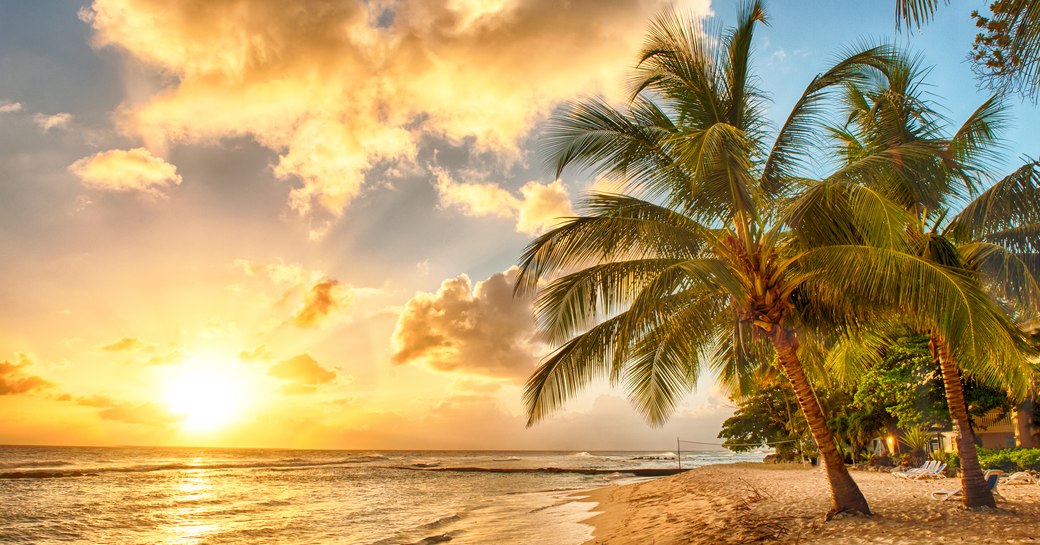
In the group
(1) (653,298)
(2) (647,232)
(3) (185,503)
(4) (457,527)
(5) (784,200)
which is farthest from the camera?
(3) (185,503)

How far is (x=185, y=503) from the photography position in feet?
77.8

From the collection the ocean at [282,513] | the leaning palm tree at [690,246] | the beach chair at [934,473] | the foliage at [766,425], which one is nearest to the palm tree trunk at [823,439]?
the leaning palm tree at [690,246]

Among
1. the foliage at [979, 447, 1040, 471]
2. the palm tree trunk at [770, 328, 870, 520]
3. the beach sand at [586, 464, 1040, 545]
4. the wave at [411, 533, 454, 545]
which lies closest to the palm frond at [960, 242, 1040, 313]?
the beach sand at [586, 464, 1040, 545]

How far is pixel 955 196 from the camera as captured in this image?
350 inches

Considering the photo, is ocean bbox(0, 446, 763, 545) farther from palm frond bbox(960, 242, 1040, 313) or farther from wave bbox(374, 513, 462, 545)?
palm frond bbox(960, 242, 1040, 313)

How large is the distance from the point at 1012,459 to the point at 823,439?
541 inches

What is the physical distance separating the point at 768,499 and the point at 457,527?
8.29 m

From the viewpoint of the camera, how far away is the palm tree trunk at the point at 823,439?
739 cm

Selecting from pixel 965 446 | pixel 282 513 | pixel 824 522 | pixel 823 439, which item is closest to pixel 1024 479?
pixel 965 446

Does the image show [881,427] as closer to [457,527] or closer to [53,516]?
[457,527]

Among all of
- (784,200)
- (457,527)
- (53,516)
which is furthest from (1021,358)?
(53,516)

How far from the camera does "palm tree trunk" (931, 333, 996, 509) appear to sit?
817cm

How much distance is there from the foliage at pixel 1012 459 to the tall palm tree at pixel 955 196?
9311 mm

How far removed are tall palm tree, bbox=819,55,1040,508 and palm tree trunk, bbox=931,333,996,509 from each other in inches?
0.5
